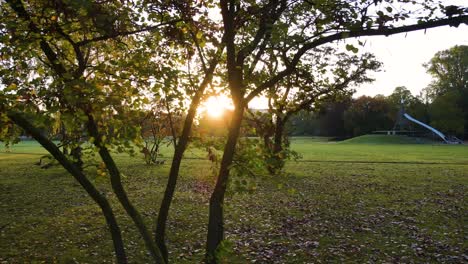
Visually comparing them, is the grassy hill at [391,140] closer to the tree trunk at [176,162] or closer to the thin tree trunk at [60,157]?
the tree trunk at [176,162]

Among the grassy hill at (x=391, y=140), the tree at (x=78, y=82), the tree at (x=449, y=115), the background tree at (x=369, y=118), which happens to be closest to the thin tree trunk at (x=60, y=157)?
the tree at (x=78, y=82)

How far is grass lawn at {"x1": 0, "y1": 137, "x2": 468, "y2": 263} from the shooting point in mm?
10070

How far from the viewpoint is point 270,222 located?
1355cm

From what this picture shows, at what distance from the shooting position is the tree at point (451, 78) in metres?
86.3

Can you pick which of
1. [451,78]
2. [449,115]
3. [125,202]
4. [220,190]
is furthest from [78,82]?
[451,78]

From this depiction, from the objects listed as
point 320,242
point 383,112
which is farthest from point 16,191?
point 383,112

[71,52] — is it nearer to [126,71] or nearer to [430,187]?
[126,71]

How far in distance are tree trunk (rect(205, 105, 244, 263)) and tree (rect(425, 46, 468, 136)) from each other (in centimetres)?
8776

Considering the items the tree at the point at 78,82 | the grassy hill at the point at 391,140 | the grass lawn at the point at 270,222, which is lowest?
the grass lawn at the point at 270,222

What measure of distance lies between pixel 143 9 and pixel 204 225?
28.0ft

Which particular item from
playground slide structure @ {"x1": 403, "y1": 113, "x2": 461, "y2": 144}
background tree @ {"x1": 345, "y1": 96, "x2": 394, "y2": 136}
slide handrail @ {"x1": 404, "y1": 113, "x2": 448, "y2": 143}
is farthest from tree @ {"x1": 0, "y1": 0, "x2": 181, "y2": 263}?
background tree @ {"x1": 345, "y1": 96, "x2": 394, "y2": 136}

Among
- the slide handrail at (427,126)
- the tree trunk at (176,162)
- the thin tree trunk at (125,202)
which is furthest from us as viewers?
the slide handrail at (427,126)

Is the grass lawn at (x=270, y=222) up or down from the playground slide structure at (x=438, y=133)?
down

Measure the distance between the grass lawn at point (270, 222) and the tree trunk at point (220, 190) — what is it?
1.58 feet
